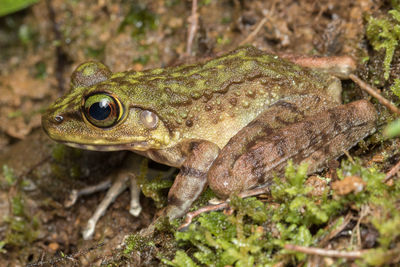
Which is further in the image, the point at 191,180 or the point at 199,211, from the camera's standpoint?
the point at 191,180

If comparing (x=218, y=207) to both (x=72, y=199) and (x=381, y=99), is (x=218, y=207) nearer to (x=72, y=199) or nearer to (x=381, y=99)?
(x=381, y=99)

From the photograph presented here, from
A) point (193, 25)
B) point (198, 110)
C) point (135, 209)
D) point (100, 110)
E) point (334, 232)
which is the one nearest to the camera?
point (334, 232)

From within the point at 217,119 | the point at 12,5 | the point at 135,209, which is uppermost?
the point at 12,5

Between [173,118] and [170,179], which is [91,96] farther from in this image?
[170,179]

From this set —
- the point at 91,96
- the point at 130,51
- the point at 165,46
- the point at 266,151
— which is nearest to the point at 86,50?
the point at 130,51

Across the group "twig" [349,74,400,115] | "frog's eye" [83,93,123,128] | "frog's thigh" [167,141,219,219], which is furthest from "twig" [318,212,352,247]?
"frog's eye" [83,93,123,128]

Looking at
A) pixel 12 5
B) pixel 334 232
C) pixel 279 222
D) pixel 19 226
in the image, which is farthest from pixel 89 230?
pixel 12 5
